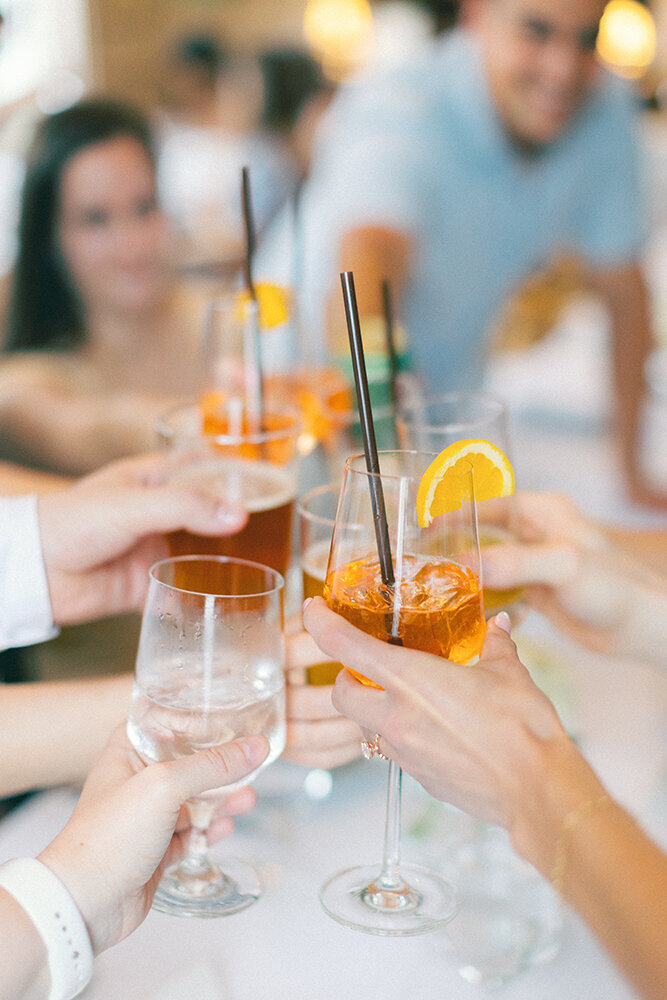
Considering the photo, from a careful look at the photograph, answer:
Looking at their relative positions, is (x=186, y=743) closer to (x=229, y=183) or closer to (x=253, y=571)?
(x=253, y=571)

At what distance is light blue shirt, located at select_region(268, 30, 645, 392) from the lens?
259 centimetres

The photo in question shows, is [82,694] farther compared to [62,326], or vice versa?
[62,326]

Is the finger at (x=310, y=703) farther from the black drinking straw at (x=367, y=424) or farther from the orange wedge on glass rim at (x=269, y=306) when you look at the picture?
the orange wedge on glass rim at (x=269, y=306)

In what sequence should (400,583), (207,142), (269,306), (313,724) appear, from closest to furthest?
(400,583) < (313,724) < (269,306) < (207,142)

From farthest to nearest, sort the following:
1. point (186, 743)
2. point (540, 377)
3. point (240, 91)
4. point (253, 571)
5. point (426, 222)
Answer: point (240, 91)
point (540, 377)
point (426, 222)
point (253, 571)
point (186, 743)

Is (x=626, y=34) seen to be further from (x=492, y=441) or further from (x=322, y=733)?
(x=322, y=733)

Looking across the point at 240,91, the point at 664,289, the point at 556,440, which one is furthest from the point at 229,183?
the point at 556,440

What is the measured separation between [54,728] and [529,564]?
596mm

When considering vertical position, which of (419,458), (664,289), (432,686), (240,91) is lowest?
(432,686)

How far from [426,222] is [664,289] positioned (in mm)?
2231

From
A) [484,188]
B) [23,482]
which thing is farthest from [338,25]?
Result: [23,482]

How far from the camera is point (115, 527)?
3.98ft

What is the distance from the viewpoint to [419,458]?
34.0 inches

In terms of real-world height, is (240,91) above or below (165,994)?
above
